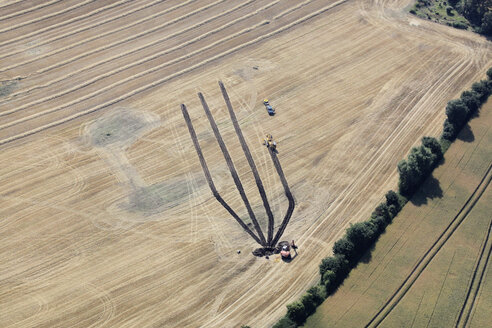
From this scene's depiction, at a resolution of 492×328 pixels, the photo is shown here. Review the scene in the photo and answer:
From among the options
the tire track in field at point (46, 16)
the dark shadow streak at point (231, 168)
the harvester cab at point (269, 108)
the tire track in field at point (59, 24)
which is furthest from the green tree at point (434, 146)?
the tire track in field at point (46, 16)

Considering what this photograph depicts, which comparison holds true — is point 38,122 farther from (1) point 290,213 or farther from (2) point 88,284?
(1) point 290,213

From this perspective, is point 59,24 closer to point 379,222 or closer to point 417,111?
point 417,111

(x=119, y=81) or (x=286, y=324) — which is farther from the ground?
(x=119, y=81)

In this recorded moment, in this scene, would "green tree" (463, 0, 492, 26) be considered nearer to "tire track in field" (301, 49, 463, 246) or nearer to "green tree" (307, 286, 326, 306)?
"tire track in field" (301, 49, 463, 246)

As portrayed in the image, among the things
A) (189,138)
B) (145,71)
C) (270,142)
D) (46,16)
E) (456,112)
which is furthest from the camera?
(46,16)

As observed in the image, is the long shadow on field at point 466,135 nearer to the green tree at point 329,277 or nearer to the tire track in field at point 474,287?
the tire track in field at point 474,287

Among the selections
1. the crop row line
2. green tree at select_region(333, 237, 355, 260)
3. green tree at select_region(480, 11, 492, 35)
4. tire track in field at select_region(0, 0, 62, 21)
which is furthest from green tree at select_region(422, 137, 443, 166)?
tire track in field at select_region(0, 0, 62, 21)

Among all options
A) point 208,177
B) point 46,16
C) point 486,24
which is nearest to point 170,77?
point 208,177

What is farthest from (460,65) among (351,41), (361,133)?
(361,133)
